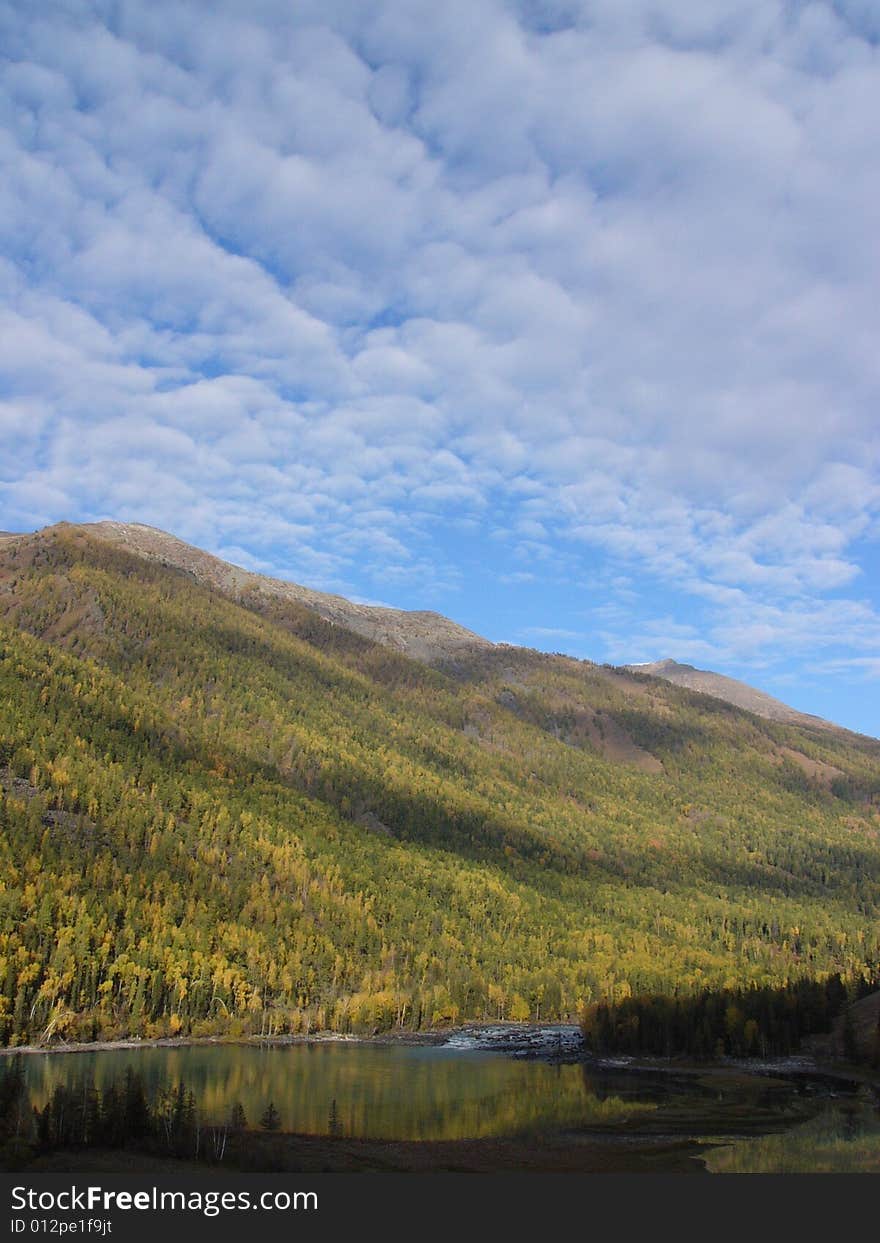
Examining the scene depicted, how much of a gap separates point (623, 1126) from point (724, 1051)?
70820 mm

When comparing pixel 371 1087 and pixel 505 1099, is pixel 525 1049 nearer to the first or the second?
pixel 371 1087

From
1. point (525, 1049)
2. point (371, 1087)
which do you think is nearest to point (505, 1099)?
point (371, 1087)

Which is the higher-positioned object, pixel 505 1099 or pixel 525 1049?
pixel 505 1099

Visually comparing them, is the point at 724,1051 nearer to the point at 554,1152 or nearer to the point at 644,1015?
the point at 644,1015

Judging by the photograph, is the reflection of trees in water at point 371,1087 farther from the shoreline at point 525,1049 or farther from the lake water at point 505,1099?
the shoreline at point 525,1049

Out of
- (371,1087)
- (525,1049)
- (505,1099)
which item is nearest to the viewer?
(505,1099)

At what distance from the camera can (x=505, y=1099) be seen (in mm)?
119250

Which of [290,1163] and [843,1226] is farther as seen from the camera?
[290,1163]

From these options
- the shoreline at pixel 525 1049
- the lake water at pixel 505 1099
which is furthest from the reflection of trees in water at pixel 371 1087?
the shoreline at pixel 525 1049

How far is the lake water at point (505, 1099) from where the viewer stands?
92.1 metres

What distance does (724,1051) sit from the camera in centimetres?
15912

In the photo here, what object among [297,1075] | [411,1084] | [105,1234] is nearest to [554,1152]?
[105,1234]

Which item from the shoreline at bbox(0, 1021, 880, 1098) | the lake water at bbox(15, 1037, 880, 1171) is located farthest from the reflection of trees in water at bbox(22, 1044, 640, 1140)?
the shoreline at bbox(0, 1021, 880, 1098)

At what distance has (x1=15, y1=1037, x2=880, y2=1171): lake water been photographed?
9212cm
